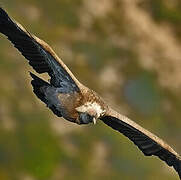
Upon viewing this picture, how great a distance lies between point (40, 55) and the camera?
34.6 meters

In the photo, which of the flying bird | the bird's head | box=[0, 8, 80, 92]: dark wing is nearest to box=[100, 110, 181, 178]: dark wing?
the flying bird

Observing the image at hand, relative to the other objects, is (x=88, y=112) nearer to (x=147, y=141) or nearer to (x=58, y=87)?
(x=58, y=87)

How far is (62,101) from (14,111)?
1090 centimetres

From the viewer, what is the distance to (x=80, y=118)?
3384 cm

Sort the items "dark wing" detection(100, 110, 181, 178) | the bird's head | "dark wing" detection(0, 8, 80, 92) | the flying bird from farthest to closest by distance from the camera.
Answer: "dark wing" detection(100, 110, 181, 178) → the bird's head → the flying bird → "dark wing" detection(0, 8, 80, 92)

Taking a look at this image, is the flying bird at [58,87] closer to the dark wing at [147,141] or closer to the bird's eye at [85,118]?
the bird's eye at [85,118]

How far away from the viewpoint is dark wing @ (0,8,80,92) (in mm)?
33312

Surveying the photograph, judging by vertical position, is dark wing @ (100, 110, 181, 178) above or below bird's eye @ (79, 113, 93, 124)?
above

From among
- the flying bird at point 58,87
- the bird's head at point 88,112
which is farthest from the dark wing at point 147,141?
the bird's head at point 88,112

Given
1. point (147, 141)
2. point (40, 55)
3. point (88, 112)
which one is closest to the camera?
point (88, 112)

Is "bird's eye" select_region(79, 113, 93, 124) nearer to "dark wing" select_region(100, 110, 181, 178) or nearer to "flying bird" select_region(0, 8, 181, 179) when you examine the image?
"flying bird" select_region(0, 8, 181, 179)

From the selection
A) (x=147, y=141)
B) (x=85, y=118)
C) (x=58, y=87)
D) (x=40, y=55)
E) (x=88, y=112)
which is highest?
(x=147, y=141)

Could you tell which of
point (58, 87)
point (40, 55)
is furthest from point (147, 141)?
point (40, 55)

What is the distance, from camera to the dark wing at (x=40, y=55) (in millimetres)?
33312
